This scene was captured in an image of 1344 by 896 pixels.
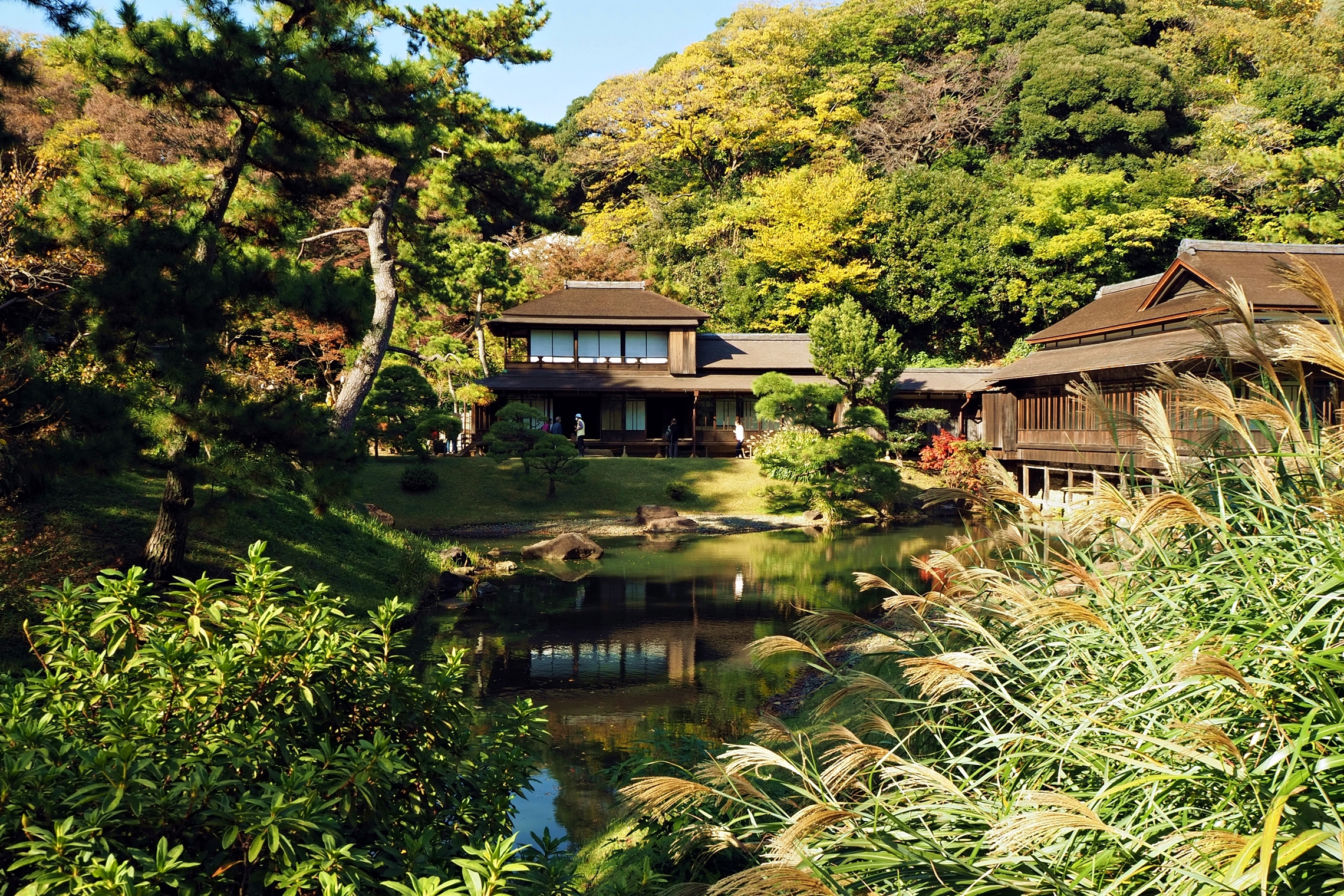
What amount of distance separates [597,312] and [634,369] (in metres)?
2.62

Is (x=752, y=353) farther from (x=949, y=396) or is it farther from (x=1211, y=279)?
(x=1211, y=279)

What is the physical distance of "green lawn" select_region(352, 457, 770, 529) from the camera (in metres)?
23.3

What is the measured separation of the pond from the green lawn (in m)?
3.20

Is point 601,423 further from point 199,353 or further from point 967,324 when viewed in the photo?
point 199,353

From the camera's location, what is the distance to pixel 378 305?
16.8m

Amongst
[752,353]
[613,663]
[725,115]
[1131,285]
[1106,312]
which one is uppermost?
[725,115]

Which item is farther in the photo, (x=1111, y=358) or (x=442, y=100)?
(x=1111, y=358)

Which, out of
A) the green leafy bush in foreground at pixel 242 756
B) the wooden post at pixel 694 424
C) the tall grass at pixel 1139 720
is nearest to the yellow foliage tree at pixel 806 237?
the wooden post at pixel 694 424

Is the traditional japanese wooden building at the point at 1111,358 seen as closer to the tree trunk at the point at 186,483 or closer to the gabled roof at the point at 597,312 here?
the gabled roof at the point at 597,312

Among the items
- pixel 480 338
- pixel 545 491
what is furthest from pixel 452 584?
pixel 480 338

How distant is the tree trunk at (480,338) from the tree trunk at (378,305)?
1330 centimetres

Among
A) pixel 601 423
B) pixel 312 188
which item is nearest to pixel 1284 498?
pixel 312 188

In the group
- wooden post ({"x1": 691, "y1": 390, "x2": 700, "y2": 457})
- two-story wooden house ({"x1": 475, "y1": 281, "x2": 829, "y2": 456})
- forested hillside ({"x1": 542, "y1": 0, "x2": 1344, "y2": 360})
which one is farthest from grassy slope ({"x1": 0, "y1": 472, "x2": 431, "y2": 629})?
forested hillside ({"x1": 542, "y1": 0, "x2": 1344, "y2": 360})

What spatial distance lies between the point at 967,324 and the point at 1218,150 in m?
11.4
